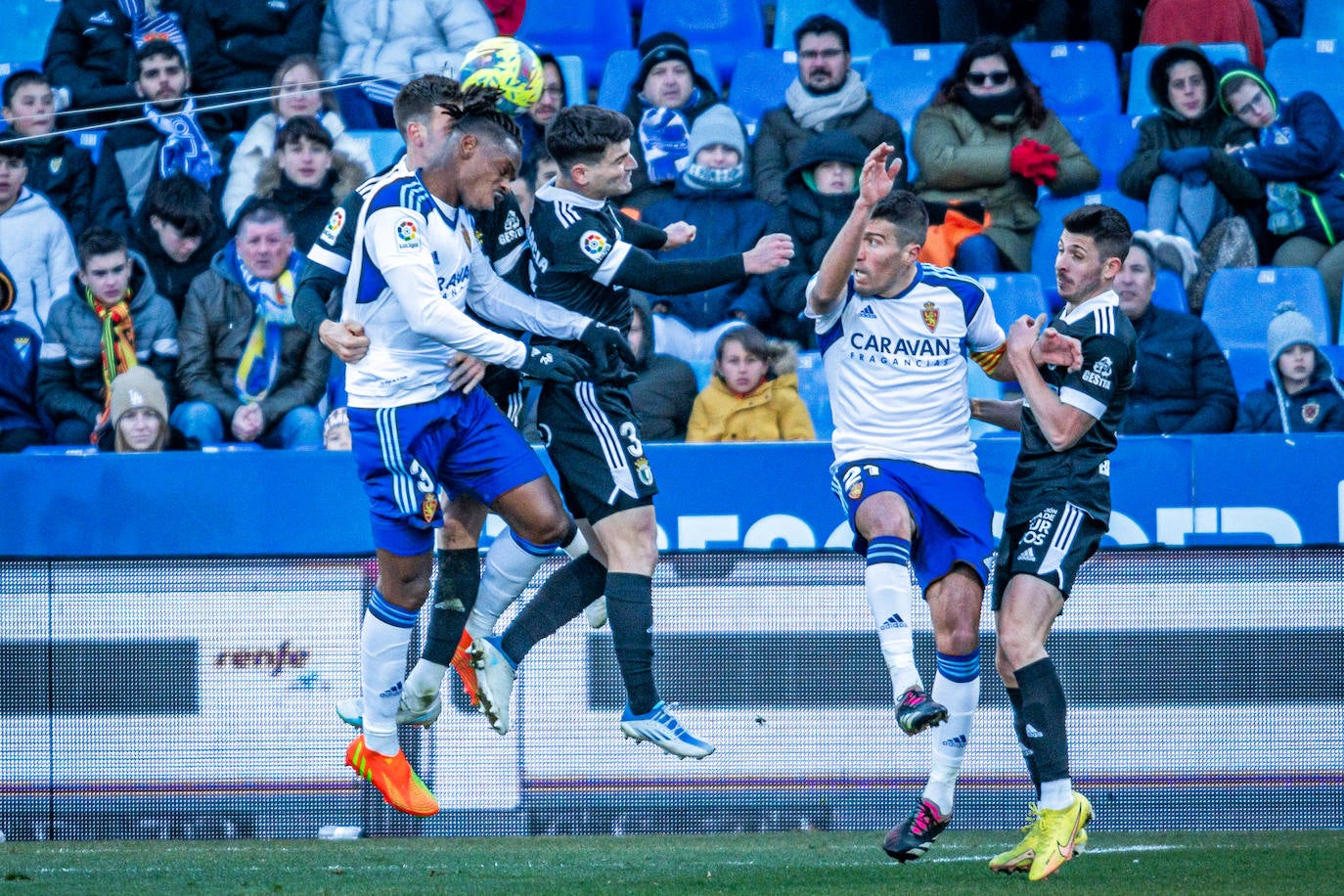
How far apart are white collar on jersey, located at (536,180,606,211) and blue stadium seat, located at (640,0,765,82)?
618 centimetres

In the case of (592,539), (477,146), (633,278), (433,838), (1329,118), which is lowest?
(433,838)

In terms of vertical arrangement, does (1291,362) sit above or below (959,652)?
above

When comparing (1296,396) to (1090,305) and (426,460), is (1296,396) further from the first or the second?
(426,460)

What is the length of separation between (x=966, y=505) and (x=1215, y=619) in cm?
191

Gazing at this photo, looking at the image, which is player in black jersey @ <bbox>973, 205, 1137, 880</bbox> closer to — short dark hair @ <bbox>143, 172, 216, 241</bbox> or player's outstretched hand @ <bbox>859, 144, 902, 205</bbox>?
player's outstretched hand @ <bbox>859, 144, 902, 205</bbox>

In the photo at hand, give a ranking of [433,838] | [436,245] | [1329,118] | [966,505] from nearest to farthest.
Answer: [436,245] → [966,505] → [433,838] → [1329,118]

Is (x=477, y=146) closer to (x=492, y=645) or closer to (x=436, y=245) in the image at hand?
(x=436, y=245)

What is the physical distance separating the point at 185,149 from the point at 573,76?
2.58m

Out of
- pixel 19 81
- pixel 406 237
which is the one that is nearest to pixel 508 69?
pixel 406 237

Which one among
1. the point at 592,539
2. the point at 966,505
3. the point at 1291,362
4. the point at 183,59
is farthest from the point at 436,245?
the point at 183,59

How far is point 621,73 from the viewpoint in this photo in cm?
1122

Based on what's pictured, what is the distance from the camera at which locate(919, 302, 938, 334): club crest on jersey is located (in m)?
5.96

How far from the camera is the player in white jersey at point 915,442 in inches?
230

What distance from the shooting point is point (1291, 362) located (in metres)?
8.51
